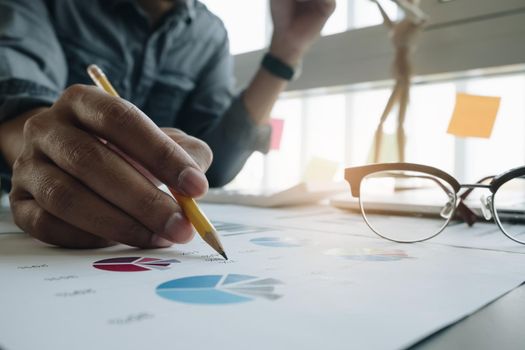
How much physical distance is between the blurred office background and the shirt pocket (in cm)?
24

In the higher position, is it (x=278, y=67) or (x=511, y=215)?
(x=278, y=67)

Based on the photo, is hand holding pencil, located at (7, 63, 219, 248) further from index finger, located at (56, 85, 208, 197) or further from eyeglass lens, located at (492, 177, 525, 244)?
eyeglass lens, located at (492, 177, 525, 244)

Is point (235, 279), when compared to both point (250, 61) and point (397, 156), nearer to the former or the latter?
point (397, 156)

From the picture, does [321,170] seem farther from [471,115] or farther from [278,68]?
[471,115]

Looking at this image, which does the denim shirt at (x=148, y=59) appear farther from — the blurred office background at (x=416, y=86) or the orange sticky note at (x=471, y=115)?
the orange sticky note at (x=471, y=115)

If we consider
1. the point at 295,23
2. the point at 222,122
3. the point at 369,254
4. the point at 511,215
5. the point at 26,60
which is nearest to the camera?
the point at 369,254

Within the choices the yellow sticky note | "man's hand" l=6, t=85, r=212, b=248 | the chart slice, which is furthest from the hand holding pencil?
the yellow sticky note

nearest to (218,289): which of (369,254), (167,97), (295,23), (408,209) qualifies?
(369,254)

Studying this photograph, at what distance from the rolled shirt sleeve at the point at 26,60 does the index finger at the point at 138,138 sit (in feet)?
0.80

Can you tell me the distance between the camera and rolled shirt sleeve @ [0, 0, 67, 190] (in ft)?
1.87

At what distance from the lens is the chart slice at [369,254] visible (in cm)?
33

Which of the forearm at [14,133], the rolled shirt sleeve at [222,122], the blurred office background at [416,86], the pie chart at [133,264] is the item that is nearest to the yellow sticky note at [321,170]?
the blurred office background at [416,86]

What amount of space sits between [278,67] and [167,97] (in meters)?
0.30

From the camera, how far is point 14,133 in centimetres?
56
